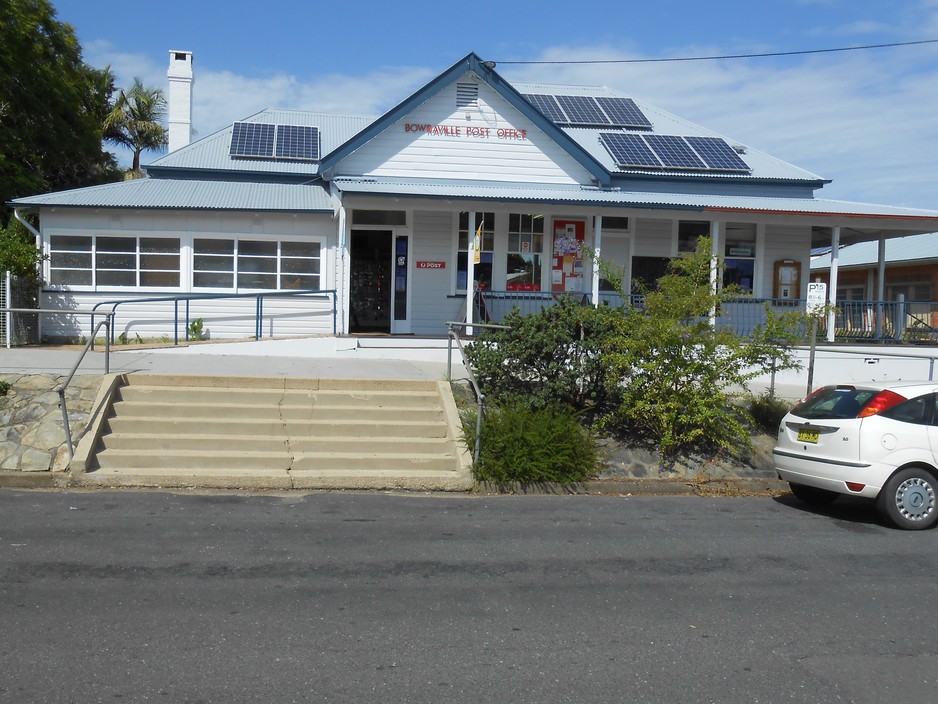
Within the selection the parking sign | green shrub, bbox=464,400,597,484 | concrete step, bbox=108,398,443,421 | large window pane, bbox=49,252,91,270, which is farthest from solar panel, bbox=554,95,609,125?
green shrub, bbox=464,400,597,484

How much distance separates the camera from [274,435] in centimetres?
1059

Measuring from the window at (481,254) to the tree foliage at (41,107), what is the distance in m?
13.1

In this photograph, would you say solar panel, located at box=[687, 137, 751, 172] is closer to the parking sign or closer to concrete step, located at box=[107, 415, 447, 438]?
the parking sign

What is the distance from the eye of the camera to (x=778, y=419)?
40.5 feet

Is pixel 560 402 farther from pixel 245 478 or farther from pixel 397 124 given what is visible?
pixel 397 124

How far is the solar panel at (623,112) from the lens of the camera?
74.1 ft

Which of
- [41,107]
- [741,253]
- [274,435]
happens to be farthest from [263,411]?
[41,107]

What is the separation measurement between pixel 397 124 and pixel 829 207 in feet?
32.4

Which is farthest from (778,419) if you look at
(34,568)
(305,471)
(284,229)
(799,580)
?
(284,229)

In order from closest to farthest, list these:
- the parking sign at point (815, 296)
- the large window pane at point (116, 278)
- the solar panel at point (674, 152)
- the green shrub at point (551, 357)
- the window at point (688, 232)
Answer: the green shrub at point (551, 357) < the parking sign at point (815, 296) < the large window pane at point (116, 278) < the window at point (688, 232) < the solar panel at point (674, 152)

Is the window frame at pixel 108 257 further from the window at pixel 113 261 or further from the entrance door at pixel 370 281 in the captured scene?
the entrance door at pixel 370 281

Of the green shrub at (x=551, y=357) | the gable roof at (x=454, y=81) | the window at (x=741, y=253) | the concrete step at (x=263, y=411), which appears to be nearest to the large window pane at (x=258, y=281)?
the gable roof at (x=454, y=81)

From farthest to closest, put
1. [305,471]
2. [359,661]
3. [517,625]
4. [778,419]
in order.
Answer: [778,419] → [305,471] → [517,625] → [359,661]

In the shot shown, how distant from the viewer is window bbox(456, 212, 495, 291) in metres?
19.0
